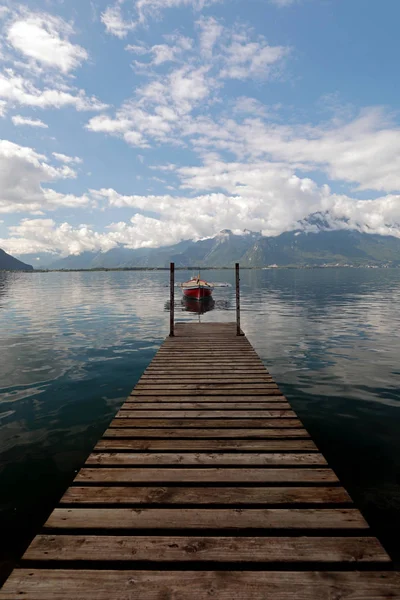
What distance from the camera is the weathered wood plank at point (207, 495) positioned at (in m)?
4.70

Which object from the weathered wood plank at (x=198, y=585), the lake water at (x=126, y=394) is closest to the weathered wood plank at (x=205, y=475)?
the weathered wood plank at (x=198, y=585)

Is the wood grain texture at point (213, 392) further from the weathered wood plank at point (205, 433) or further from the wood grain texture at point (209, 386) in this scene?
the weathered wood plank at point (205, 433)

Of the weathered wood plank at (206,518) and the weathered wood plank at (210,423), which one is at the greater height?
the weathered wood plank at (206,518)

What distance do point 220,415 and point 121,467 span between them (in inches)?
114

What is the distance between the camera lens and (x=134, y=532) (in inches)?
164

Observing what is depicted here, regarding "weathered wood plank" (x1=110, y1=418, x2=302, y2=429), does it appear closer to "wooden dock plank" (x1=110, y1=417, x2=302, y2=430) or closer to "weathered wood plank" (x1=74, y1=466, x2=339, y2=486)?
"wooden dock plank" (x1=110, y1=417, x2=302, y2=430)

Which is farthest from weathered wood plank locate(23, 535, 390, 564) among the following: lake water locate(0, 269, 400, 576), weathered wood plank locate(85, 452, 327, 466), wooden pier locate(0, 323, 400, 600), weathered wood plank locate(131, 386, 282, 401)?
weathered wood plank locate(131, 386, 282, 401)

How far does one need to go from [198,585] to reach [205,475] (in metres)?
1.93

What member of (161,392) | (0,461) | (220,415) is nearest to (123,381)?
(161,392)

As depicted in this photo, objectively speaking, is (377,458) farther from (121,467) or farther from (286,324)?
(286,324)

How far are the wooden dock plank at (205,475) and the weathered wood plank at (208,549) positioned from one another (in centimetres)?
117

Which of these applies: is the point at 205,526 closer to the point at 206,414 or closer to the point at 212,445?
the point at 212,445

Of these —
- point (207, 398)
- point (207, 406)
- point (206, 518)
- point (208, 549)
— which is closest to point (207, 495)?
point (206, 518)

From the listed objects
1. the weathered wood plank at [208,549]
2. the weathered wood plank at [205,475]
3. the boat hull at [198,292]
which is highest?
the boat hull at [198,292]
